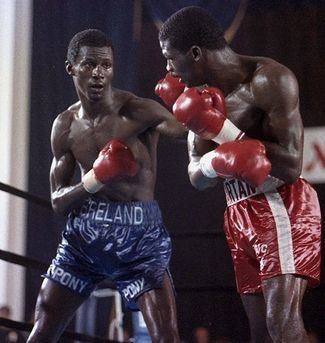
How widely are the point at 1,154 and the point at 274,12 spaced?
2.07 m

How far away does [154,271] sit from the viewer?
2703 millimetres

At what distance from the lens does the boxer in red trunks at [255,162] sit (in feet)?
7.31

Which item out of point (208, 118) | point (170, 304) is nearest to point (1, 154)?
point (170, 304)

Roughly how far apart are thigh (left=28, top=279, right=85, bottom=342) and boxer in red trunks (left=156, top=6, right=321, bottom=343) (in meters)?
0.61

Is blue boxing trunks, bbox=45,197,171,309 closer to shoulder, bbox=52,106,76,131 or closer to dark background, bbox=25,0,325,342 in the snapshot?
shoulder, bbox=52,106,76,131

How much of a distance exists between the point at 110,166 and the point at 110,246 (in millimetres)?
288

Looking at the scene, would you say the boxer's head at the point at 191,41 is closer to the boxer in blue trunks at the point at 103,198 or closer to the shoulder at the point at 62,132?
the boxer in blue trunks at the point at 103,198

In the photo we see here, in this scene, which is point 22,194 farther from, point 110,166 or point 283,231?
point 283,231

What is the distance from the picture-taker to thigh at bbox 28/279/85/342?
8.92 ft

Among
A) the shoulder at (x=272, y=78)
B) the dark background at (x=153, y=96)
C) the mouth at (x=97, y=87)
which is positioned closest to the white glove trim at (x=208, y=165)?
the shoulder at (x=272, y=78)

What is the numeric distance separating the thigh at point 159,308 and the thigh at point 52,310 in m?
0.24

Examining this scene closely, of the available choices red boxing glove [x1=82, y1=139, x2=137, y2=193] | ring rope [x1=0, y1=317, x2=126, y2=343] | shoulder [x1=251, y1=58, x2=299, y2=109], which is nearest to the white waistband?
shoulder [x1=251, y1=58, x2=299, y2=109]

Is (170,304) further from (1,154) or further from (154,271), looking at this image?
(1,154)

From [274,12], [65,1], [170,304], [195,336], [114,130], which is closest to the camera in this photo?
[170,304]
